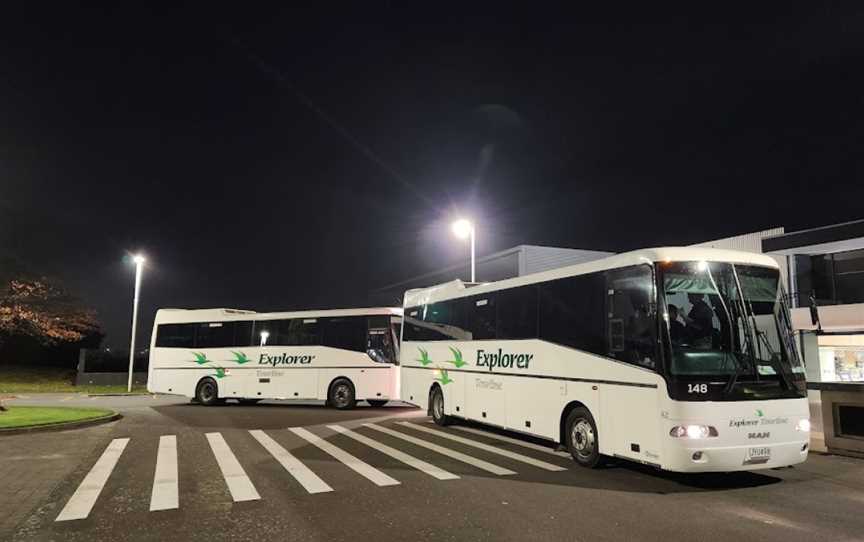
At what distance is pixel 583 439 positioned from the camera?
9711mm

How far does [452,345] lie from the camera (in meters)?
14.6

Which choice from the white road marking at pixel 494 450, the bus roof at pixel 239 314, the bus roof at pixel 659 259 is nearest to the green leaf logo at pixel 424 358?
the white road marking at pixel 494 450

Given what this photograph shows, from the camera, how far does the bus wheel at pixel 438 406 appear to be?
15.2 m

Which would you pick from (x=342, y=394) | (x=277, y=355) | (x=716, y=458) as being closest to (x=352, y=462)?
(x=716, y=458)

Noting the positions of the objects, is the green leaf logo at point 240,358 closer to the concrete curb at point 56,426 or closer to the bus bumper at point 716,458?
the concrete curb at point 56,426

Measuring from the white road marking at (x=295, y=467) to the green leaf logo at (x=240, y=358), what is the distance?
916 cm

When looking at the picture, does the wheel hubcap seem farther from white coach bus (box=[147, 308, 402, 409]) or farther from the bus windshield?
white coach bus (box=[147, 308, 402, 409])

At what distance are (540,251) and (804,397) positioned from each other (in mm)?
26971

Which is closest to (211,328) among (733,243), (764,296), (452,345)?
(452,345)

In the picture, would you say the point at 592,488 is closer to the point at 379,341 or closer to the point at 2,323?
the point at 379,341

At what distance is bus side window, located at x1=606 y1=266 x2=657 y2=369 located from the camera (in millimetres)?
8344

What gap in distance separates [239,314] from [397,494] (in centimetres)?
1672

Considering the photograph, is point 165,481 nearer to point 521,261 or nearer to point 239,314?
point 239,314

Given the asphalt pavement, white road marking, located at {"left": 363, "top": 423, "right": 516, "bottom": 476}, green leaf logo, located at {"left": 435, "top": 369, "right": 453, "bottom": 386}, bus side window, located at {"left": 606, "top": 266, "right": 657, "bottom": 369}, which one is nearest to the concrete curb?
the asphalt pavement
